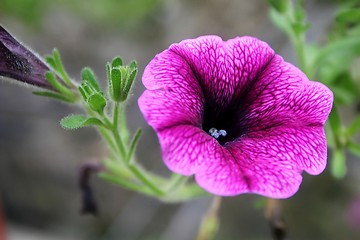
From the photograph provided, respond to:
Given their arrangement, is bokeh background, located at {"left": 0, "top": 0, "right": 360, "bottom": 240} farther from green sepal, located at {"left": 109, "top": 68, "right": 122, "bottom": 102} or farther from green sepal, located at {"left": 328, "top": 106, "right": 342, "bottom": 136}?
green sepal, located at {"left": 109, "top": 68, "right": 122, "bottom": 102}

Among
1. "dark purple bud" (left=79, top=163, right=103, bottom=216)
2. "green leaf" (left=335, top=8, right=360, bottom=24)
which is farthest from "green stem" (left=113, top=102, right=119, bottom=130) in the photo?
"green leaf" (left=335, top=8, right=360, bottom=24)

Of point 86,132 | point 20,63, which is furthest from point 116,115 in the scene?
point 86,132

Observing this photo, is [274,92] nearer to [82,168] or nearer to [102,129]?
[102,129]

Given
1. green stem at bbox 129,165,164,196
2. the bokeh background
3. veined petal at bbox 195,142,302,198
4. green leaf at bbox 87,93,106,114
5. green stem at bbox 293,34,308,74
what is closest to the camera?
veined petal at bbox 195,142,302,198

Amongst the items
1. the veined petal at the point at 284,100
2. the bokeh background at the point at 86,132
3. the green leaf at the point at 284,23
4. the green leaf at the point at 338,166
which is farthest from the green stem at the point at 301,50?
the bokeh background at the point at 86,132

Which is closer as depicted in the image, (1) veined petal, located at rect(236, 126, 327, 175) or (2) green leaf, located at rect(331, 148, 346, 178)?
(1) veined petal, located at rect(236, 126, 327, 175)

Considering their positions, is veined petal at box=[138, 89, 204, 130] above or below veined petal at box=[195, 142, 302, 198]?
above

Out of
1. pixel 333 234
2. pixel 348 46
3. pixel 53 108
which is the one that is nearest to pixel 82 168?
pixel 348 46

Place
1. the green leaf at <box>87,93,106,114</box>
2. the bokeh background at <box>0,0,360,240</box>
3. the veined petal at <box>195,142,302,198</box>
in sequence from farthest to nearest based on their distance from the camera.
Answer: the bokeh background at <box>0,0,360,240</box> < the green leaf at <box>87,93,106,114</box> < the veined petal at <box>195,142,302,198</box>

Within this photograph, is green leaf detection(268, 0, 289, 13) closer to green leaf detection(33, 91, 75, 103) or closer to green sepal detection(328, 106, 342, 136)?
green sepal detection(328, 106, 342, 136)
